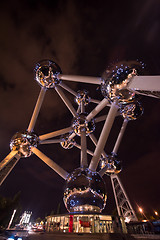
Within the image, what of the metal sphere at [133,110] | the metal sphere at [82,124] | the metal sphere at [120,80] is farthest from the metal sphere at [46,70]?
the metal sphere at [133,110]

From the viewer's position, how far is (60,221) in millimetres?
6469

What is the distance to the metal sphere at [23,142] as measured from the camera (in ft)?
16.6

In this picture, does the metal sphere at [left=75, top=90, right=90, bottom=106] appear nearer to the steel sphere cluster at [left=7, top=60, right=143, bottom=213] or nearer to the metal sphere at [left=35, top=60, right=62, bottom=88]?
the steel sphere cluster at [left=7, top=60, right=143, bottom=213]

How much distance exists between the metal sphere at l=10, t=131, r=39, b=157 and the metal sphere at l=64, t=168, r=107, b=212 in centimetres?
248

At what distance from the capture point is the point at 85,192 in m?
3.07

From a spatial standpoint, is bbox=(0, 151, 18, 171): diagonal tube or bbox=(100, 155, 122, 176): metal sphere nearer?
bbox=(0, 151, 18, 171): diagonal tube

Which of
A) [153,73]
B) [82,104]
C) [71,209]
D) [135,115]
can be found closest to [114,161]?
[135,115]

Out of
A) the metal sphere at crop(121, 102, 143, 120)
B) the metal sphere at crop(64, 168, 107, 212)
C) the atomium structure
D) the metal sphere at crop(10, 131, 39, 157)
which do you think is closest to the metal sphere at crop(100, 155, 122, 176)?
the atomium structure

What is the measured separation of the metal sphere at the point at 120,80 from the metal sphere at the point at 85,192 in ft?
6.61

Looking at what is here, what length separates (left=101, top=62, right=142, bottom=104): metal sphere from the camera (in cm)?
224

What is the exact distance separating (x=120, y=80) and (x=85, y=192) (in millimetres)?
2622

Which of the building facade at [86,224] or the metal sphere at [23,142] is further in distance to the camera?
the metal sphere at [23,142]

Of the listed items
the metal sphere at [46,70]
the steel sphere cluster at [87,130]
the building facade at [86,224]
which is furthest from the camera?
the metal sphere at [46,70]

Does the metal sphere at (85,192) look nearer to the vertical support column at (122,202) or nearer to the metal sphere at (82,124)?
the metal sphere at (82,124)
